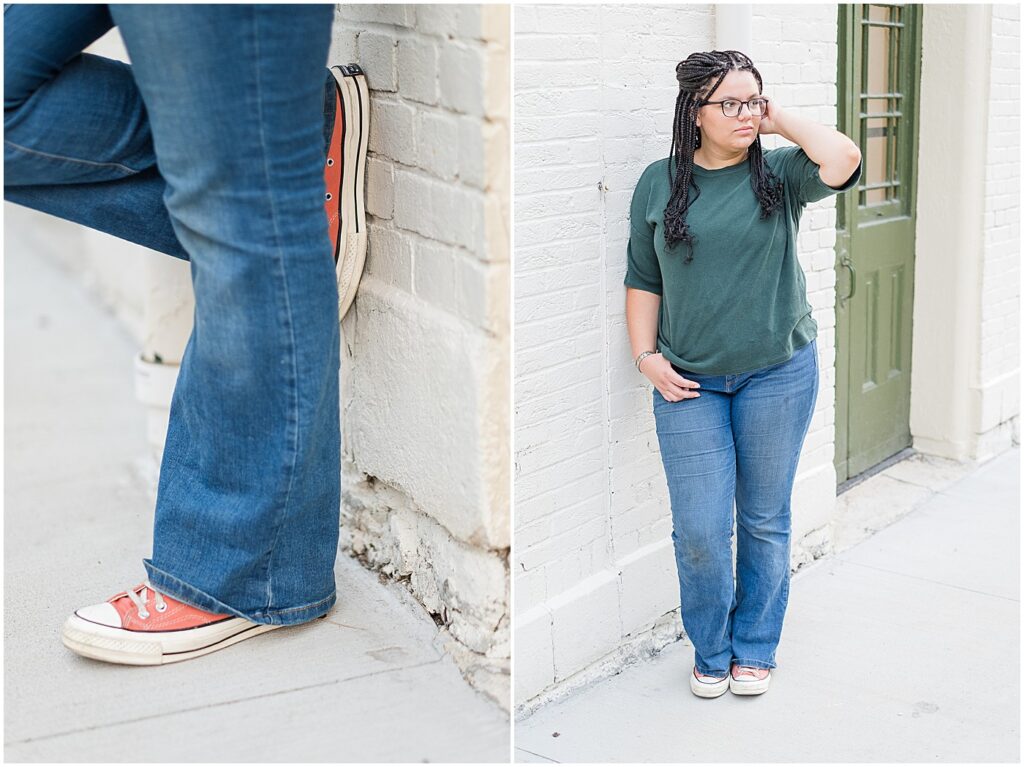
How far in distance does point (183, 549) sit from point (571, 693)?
1.20 m

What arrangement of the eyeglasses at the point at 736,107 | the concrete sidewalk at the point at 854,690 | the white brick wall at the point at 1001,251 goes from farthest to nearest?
the white brick wall at the point at 1001,251 < the concrete sidewalk at the point at 854,690 < the eyeglasses at the point at 736,107

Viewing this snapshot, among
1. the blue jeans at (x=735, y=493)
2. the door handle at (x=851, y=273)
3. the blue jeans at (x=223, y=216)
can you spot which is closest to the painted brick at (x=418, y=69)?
the blue jeans at (x=223, y=216)

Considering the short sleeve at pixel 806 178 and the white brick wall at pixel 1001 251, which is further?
the white brick wall at pixel 1001 251

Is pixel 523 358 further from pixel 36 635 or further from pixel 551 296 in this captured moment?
pixel 36 635

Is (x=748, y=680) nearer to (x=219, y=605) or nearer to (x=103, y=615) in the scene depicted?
(x=219, y=605)

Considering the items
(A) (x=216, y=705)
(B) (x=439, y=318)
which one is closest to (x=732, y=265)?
(B) (x=439, y=318)

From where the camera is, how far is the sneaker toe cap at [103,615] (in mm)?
2604

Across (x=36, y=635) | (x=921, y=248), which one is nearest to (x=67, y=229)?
(x=921, y=248)

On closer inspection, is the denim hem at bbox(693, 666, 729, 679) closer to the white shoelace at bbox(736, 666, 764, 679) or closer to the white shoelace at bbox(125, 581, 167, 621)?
the white shoelace at bbox(736, 666, 764, 679)

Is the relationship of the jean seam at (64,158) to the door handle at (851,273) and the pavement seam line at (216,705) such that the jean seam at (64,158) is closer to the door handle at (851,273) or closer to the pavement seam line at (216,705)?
the pavement seam line at (216,705)

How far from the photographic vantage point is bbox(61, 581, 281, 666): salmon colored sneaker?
2578mm

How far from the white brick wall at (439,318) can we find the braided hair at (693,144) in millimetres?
662

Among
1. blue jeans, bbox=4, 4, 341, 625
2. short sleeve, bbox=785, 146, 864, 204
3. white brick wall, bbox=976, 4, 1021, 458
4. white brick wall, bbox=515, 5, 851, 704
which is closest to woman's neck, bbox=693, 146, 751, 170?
short sleeve, bbox=785, 146, 864, 204

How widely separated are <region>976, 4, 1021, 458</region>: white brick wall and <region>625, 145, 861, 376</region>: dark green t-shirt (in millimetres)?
2483
